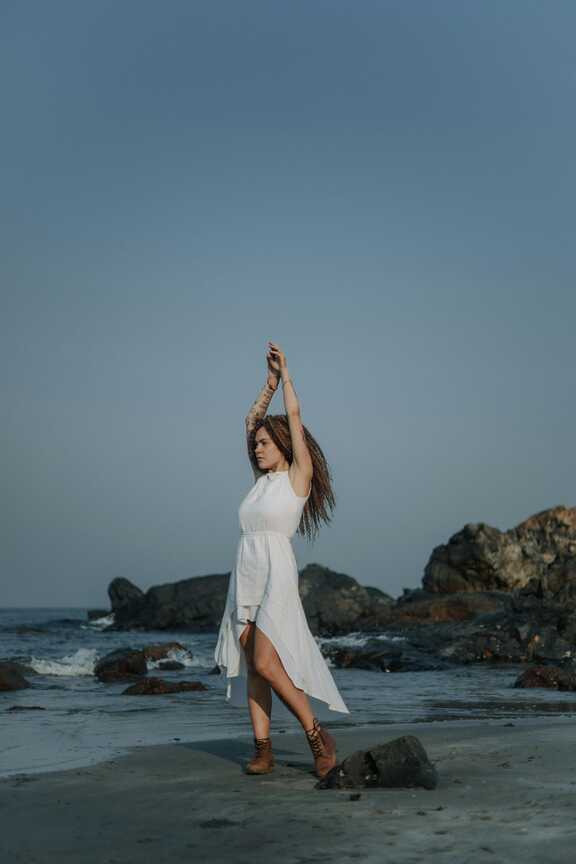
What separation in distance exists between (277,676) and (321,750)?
0.48 meters

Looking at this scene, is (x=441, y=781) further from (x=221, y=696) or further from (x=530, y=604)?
(x=530, y=604)

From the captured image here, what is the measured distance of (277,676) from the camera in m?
6.09

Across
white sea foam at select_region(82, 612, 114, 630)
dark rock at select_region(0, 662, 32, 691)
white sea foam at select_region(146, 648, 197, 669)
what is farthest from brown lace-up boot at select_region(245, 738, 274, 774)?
white sea foam at select_region(82, 612, 114, 630)

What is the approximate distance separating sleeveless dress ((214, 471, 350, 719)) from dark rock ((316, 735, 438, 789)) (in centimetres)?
65

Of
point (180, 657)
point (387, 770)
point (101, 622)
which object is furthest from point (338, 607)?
point (387, 770)

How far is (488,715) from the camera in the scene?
1084cm

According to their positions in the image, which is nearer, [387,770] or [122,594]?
[387,770]

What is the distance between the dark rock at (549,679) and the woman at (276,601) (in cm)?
889

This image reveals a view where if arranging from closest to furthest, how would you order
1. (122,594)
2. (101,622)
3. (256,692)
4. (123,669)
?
(256,692) → (123,669) → (101,622) → (122,594)

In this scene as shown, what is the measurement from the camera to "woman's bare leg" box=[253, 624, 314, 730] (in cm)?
609

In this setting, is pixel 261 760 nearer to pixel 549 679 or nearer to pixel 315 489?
pixel 315 489

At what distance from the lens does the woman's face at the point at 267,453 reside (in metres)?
6.55

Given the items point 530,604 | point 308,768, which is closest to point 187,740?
point 308,768

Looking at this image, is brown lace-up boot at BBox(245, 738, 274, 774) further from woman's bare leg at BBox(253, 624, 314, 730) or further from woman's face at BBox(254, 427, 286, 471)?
woman's face at BBox(254, 427, 286, 471)
